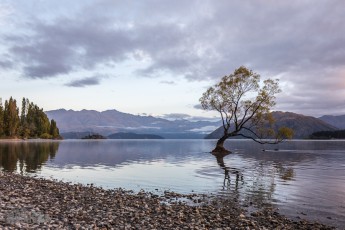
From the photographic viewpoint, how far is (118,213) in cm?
2267

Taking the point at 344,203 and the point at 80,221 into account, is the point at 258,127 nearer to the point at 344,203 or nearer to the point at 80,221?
the point at 344,203

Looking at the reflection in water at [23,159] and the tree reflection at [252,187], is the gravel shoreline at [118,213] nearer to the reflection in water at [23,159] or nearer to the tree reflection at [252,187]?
the tree reflection at [252,187]

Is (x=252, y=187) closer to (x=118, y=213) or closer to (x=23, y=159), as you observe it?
(x=118, y=213)

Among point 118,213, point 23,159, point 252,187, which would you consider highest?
point 23,159

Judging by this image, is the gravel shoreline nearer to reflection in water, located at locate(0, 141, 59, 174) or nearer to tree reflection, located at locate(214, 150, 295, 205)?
tree reflection, located at locate(214, 150, 295, 205)

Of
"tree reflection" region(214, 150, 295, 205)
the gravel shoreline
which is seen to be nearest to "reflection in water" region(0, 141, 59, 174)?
the gravel shoreline

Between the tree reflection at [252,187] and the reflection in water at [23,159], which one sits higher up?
the reflection in water at [23,159]

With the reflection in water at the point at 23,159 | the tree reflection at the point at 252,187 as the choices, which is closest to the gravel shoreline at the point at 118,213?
the tree reflection at the point at 252,187

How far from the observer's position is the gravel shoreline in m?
19.6

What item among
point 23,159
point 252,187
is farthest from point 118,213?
point 23,159

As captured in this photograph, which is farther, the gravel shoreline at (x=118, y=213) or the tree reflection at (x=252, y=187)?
the tree reflection at (x=252, y=187)

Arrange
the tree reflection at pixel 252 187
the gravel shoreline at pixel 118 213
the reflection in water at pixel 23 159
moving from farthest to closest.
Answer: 1. the reflection in water at pixel 23 159
2. the tree reflection at pixel 252 187
3. the gravel shoreline at pixel 118 213

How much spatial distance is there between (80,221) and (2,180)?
20.9 m

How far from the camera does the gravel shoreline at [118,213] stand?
64.4 ft
